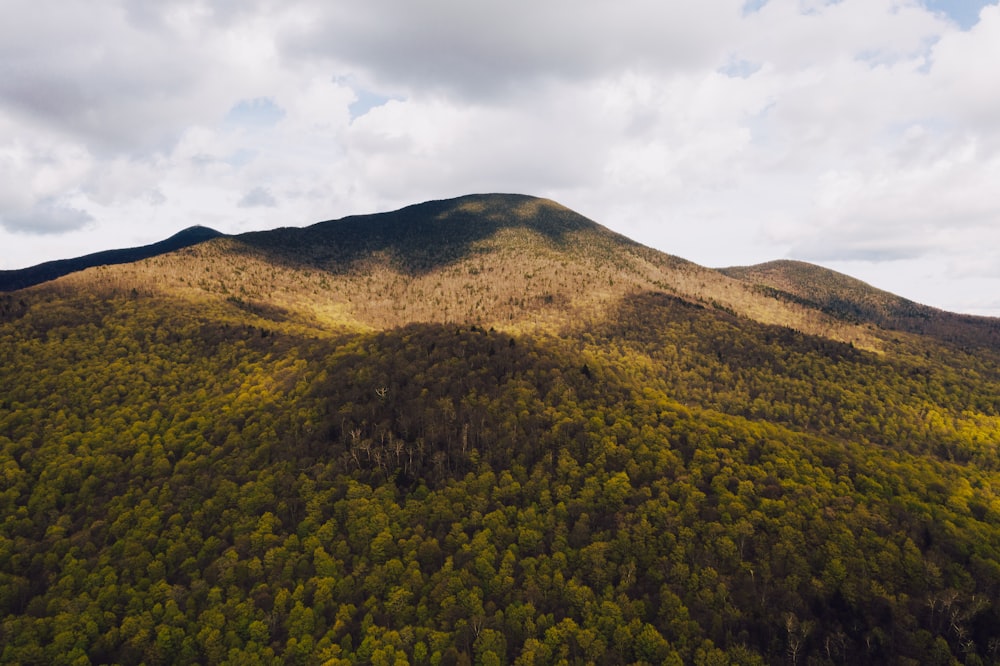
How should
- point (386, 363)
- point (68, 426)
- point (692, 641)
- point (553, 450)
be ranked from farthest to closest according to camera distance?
point (386, 363), point (68, 426), point (553, 450), point (692, 641)

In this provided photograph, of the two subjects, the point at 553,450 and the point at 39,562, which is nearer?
the point at 39,562

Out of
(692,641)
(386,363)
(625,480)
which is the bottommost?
(692,641)

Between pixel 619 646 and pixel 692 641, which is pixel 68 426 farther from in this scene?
pixel 692 641

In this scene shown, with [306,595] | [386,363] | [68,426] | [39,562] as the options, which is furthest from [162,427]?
[306,595]

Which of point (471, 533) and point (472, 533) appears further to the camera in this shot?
point (471, 533)
